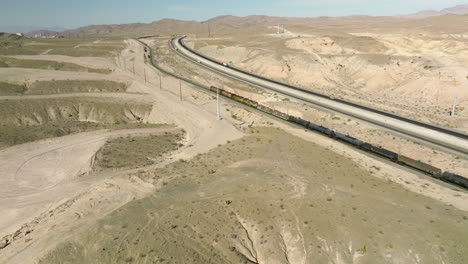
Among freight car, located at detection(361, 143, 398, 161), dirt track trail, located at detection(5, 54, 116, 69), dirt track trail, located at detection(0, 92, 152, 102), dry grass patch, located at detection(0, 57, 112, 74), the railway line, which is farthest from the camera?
dirt track trail, located at detection(5, 54, 116, 69)

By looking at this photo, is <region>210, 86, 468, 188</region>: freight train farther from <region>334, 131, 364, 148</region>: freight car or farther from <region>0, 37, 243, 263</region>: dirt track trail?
<region>0, 37, 243, 263</region>: dirt track trail

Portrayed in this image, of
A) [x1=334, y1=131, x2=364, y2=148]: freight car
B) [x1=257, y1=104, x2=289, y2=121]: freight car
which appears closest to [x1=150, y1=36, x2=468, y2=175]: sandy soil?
[x1=257, y1=104, x2=289, y2=121]: freight car

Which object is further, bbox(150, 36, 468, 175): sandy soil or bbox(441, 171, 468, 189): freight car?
bbox(150, 36, 468, 175): sandy soil

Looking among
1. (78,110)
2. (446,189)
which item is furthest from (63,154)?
(446,189)

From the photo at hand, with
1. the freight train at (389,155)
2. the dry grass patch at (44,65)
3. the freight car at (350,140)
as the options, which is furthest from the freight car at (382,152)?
the dry grass patch at (44,65)

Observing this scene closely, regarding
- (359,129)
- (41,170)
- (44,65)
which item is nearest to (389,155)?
(359,129)
